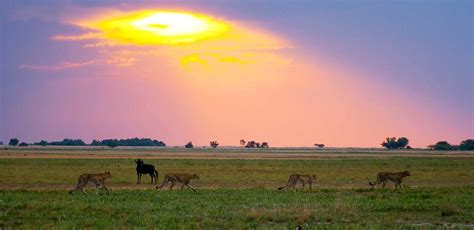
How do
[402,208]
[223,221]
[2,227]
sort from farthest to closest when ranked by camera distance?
[402,208] < [223,221] < [2,227]

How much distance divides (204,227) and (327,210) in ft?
17.7

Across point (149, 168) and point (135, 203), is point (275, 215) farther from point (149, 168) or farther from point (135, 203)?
point (149, 168)

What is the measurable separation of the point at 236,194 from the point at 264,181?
13.5 m

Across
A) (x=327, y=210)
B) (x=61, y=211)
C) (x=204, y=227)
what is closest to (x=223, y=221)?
(x=204, y=227)

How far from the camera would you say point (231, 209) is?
75.5 feet

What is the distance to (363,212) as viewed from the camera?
22703 mm

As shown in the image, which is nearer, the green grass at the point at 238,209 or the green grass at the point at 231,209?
the green grass at the point at 238,209

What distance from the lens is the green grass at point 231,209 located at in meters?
19.7

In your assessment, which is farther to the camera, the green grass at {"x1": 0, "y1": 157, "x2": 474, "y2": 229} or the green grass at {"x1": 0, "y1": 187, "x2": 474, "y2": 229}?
the green grass at {"x1": 0, "y1": 187, "x2": 474, "y2": 229}

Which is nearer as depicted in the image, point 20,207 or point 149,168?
point 20,207

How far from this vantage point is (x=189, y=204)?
973 inches

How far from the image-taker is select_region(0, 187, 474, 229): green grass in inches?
777

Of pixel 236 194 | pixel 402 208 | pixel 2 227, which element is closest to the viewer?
pixel 2 227

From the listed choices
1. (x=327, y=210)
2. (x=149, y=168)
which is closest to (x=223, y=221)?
(x=327, y=210)
